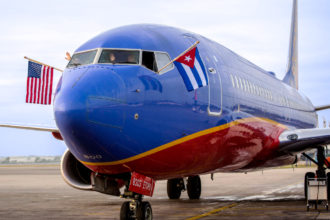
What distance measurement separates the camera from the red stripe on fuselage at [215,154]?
8148mm

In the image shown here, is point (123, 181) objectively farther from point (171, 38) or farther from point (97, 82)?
point (171, 38)

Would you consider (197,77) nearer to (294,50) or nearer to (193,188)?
(193,188)

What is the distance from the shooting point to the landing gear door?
9789mm

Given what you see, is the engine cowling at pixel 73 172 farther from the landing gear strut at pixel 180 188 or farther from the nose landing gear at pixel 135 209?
the landing gear strut at pixel 180 188

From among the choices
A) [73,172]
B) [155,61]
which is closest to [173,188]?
[73,172]

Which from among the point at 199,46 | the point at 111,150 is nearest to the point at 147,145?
the point at 111,150

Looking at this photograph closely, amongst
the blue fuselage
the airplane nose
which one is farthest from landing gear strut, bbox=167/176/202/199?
the airplane nose

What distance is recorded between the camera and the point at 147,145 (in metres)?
7.86

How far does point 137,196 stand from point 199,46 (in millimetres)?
3607

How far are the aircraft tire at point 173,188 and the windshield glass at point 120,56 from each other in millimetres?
9547

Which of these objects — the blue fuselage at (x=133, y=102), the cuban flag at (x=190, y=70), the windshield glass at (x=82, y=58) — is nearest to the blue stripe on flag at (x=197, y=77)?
the cuban flag at (x=190, y=70)

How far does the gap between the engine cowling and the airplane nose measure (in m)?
3.78

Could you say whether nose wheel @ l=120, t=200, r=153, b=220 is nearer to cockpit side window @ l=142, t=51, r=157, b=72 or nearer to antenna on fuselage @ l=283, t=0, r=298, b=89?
cockpit side window @ l=142, t=51, r=157, b=72

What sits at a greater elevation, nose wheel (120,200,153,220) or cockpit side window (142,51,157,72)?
cockpit side window (142,51,157,72)
